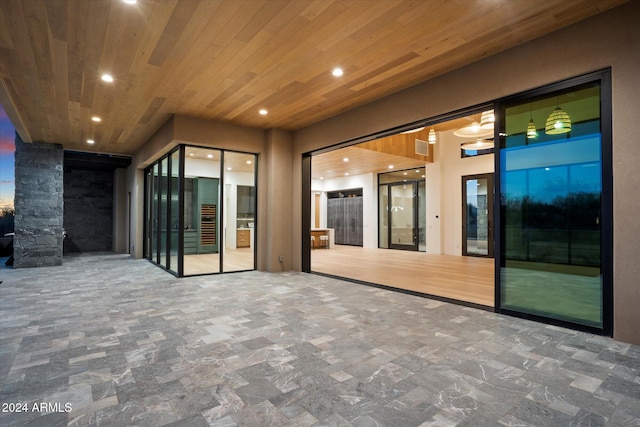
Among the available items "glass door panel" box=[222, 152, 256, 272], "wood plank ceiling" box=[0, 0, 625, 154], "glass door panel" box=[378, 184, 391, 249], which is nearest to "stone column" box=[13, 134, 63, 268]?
"wood plank ceiling" box=[0, 0, 625, 154]

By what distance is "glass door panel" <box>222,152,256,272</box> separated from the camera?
289 inches

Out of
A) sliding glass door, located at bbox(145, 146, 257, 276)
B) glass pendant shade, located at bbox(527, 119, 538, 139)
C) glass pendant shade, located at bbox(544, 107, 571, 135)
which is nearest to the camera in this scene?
glass pendant shade, located at bbox(544, 107, 571, 135)

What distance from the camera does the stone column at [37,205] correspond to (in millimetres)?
7871

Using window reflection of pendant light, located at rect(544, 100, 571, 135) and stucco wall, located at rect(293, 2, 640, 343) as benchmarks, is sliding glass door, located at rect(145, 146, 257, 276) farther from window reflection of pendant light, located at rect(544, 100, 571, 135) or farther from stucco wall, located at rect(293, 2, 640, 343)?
window reflection of pendant light, located at rect(544, 100, 571, 135)

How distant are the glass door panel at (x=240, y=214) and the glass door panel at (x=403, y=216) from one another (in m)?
7.04

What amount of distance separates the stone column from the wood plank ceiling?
8.75 ft

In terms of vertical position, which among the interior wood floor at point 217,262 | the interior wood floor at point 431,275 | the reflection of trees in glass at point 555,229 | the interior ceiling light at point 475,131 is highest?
the interior ceiling light at point 475,131

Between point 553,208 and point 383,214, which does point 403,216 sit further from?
point 553,208

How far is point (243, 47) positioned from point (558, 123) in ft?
12.0

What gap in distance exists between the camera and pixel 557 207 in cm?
370

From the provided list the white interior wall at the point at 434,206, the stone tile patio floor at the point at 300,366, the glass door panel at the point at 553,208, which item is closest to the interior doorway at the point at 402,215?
the white interior wall at the point at 434,206

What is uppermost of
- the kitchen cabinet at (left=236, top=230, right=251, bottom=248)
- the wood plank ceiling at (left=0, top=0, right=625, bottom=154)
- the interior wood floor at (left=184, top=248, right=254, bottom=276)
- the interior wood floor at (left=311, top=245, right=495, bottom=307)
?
the wood plank ceiling at (left=0, top=0, right=625, bottom=154)

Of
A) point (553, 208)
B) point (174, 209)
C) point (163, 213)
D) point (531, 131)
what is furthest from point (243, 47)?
point (163, 213)

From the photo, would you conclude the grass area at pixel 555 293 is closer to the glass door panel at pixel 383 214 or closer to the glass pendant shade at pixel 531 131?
the glass pendant shade at pixel 531 131
